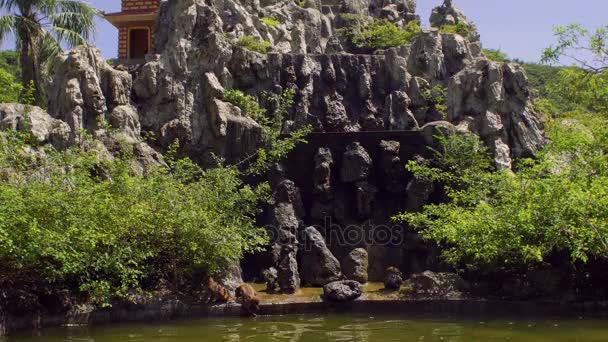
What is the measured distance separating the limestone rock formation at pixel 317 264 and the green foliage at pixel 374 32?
15902mm

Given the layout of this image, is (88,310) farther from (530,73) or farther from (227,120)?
(530,73)

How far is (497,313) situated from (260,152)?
9088mm

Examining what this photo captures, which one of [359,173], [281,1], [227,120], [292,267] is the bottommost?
[292,267]

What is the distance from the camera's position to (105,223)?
14.7 m

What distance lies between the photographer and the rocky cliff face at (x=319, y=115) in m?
20.6

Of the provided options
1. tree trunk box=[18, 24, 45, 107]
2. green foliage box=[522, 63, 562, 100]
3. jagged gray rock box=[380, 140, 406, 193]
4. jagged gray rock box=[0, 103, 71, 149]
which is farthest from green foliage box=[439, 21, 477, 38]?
jagged gray rock box=[0, 103, 71, 149]

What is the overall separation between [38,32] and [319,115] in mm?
11050

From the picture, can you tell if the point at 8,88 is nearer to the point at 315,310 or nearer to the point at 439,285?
the point at 315,310

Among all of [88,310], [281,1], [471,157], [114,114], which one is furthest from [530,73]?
[88,310]

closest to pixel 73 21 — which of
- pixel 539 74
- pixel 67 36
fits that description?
pixel 67 36

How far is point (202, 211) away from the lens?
53.2 feet

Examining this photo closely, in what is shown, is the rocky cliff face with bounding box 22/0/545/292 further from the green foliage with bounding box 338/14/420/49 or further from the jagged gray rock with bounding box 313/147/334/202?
the green foliage with bounding box 338/14/420/49

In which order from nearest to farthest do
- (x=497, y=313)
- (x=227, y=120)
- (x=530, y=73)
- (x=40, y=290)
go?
(x=40, y=290) < (x=497, y=313) < (x=227, y=120) < (x=530, y=73)

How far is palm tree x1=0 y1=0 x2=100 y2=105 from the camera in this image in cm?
2372
